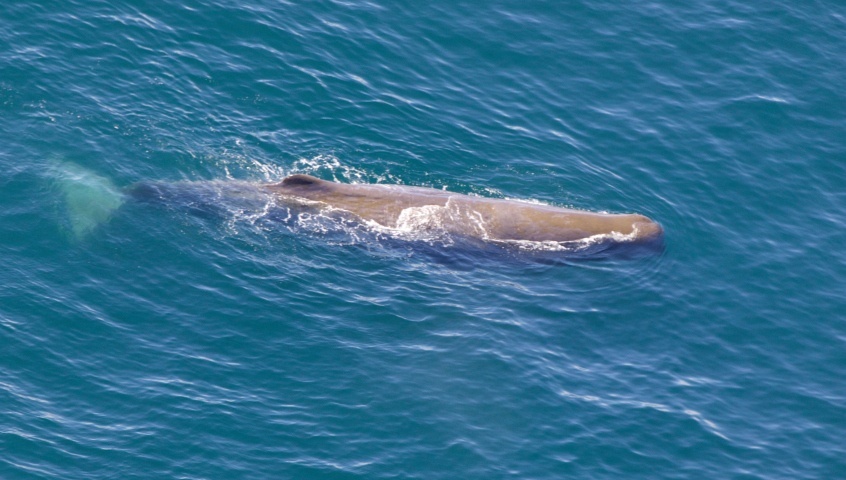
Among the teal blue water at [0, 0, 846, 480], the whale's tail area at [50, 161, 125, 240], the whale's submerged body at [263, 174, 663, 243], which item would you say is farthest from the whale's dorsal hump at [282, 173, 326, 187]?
the whale's tail area at [50, 161, 125, 240]

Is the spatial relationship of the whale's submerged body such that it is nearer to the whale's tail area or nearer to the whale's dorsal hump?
the whale's dorsal hump

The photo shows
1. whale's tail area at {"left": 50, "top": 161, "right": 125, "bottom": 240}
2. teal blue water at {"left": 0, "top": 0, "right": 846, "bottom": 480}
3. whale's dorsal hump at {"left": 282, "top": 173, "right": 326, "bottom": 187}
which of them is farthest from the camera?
whale's dorsal hump at {"left": 282, "top": 173, "right": 326, "bottom": 187}

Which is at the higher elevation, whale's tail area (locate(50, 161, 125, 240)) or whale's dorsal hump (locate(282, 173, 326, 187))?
whale's dorsal hump (locate(282, 173, 326, 187))

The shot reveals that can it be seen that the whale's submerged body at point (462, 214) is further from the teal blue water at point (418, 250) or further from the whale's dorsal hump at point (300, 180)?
the teal blue water at point (418, 250)

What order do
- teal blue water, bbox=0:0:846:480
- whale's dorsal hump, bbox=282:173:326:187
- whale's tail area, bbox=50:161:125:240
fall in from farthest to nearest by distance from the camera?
whale's dorsal hump, bbox=282:173:326:187
whale's tail area, bbox=50:161:125:240
teal blue water, bbox=0:0:846:480

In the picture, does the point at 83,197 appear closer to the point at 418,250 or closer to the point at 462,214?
the point at 418,250

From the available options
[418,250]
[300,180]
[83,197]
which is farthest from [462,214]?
[83,197]

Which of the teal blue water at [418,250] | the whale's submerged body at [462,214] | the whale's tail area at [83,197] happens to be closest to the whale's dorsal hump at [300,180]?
the whale's submerged body at [462,214]

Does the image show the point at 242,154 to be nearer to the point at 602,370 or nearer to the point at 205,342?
the point at 205,342
